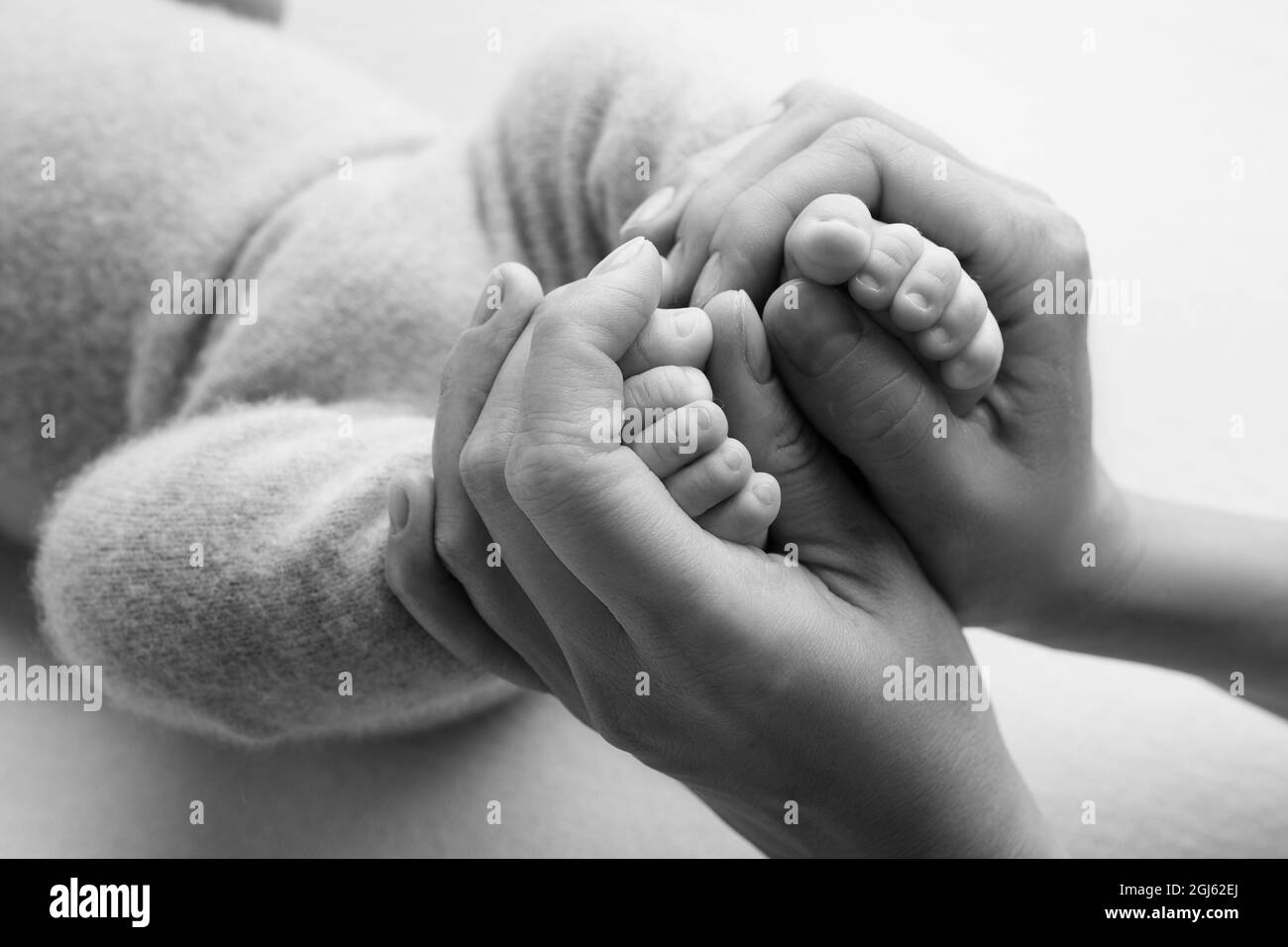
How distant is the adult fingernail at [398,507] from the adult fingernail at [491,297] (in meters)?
0.11

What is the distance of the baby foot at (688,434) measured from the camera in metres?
0.57

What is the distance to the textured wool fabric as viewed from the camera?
0.71 m

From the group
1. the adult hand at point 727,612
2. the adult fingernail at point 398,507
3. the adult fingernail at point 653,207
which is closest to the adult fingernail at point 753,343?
the adult hand at point 727,612

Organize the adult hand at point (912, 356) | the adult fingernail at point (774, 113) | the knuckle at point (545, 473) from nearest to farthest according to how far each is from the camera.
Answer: the knuckle at point (545, 473), the adult hand at point (912, 356), the adult fingernail at point (774, 113)

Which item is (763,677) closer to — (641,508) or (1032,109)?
(641,508)

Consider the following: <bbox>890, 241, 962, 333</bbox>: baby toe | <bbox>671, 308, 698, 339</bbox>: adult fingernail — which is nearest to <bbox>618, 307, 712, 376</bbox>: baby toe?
<bbox>671, 308, 698, 339</bbox>: adult fingernail

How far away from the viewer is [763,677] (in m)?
0.58

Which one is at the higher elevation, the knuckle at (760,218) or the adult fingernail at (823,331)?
the knuckle at (760,218)

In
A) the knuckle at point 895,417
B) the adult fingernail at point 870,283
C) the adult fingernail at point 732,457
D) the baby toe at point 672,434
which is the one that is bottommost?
the adult fingernail at point 732,457

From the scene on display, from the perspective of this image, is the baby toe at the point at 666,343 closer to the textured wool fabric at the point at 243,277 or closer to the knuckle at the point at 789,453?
the knuckle at the point at 789,453

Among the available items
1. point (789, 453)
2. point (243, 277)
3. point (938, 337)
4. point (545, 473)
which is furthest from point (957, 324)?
point (243, 277)

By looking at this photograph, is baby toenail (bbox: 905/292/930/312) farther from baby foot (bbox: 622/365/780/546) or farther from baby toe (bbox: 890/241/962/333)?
baby foot (bbox: 622/365/780/546)

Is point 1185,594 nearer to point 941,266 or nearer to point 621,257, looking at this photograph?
point 941,266

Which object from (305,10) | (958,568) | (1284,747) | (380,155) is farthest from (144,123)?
(1284,747)
